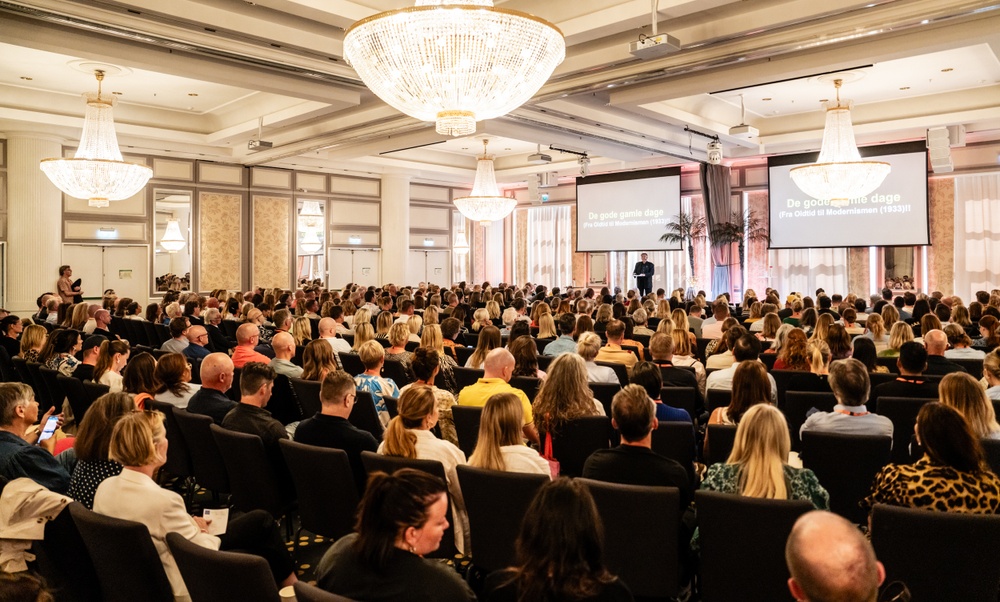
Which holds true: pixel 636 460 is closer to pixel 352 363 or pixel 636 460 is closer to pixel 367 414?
pixel 367 414

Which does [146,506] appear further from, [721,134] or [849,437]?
[721,134]

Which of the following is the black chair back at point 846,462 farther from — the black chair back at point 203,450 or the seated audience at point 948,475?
the black chair back at point 203,450

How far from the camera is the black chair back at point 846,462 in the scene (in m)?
3.56

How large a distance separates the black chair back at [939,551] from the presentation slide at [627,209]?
14783 mm

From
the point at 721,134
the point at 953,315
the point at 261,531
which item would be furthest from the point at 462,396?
the point at 721,134

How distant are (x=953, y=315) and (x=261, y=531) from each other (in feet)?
27.0

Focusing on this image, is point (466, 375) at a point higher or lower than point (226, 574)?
higher

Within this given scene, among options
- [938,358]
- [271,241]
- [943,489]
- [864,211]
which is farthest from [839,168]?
[271,241]

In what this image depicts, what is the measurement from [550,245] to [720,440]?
1750cm

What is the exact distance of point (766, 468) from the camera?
2797 mm

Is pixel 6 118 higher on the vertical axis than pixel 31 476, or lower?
higher

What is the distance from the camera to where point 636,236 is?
17703 millimetres

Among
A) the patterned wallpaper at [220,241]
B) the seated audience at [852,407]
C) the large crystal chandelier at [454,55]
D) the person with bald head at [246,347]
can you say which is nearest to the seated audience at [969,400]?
the seated audience at [852,407]

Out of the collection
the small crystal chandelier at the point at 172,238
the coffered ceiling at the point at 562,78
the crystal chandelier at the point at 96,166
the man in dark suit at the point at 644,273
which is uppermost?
the coffered ceiling at the point at 562,78
